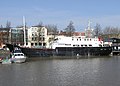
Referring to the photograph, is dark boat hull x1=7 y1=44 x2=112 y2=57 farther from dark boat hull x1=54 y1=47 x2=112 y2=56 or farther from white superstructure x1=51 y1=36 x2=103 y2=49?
white superstructure x1=51 y1=36 x2=103 y2=49

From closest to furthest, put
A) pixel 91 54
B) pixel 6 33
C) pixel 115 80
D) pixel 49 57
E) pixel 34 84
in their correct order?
pixel 34 84 → pixel 115 80 → pixel 49 57 → pixel 91 54 → pixel 6 33

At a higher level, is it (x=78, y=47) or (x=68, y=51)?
(x=78, y=47)

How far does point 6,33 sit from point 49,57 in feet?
202

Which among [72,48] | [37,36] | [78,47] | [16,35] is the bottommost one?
[72,48]

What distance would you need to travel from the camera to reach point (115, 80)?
144ft

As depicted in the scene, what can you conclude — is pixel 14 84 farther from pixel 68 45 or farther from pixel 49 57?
pixel 68 45

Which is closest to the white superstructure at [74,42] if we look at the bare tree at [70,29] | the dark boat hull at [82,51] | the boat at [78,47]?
the boat at [78,47]

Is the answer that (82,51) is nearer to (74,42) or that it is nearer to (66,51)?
(74,42)

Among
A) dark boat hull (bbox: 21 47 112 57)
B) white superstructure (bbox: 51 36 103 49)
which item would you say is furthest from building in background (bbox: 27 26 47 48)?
dark boat hull (bbox: 21 47 112 57)

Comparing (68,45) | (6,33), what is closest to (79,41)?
(68,45)

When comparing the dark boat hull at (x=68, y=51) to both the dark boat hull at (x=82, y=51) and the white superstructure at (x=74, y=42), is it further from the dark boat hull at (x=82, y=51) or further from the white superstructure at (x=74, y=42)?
Answer: the white superstructure at (x=74, y=42)

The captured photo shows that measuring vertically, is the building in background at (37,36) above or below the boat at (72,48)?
above

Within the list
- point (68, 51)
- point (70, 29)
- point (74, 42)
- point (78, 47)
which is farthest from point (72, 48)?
point (70, 29)

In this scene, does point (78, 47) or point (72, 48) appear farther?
point (78, 47)
